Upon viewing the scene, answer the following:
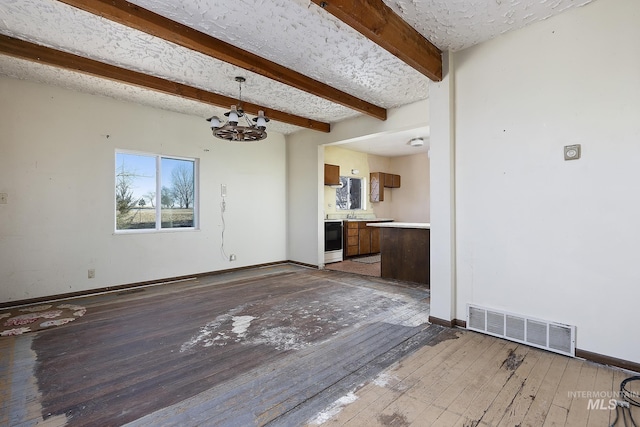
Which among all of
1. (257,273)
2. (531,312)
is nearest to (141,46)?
(257,273)

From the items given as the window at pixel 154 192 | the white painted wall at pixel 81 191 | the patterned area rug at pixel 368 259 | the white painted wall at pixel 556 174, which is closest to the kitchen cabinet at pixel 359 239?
the patterned area rug at pixel 368 259

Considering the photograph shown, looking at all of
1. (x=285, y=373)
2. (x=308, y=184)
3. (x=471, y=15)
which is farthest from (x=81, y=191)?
(x=471, y=15)

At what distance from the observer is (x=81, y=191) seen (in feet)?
13.9

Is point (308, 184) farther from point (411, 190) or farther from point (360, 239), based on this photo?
point (411, 190)

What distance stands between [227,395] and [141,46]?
3352 mm

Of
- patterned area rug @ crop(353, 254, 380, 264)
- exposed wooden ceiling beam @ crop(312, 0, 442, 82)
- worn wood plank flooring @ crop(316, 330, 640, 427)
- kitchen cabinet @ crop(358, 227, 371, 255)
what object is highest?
exposed wooden ceiling beam @ crop(312, 0, 442, 82)

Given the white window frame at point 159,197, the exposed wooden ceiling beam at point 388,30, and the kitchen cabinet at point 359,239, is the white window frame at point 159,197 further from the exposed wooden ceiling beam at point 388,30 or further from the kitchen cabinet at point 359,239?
the exposed wooden ceiling beam at point 388,30

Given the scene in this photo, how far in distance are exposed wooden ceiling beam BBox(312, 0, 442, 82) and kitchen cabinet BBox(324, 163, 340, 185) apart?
3.93m

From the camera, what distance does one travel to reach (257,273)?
5.70 metres

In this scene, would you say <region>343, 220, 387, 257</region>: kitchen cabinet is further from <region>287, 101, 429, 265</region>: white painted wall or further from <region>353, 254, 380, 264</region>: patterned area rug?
<region>287, 101, 429, 265</region>: white painted wall

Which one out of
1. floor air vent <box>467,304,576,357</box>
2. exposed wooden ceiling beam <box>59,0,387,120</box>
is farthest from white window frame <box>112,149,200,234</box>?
floor air vent <box>467,304,576,357</box>

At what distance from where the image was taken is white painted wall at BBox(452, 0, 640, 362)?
2.20 metres

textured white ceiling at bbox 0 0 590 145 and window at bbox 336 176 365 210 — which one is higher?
textured white ceiling at bbox 0 0 590 145

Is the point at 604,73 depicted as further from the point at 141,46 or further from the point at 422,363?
the point at 141,46
